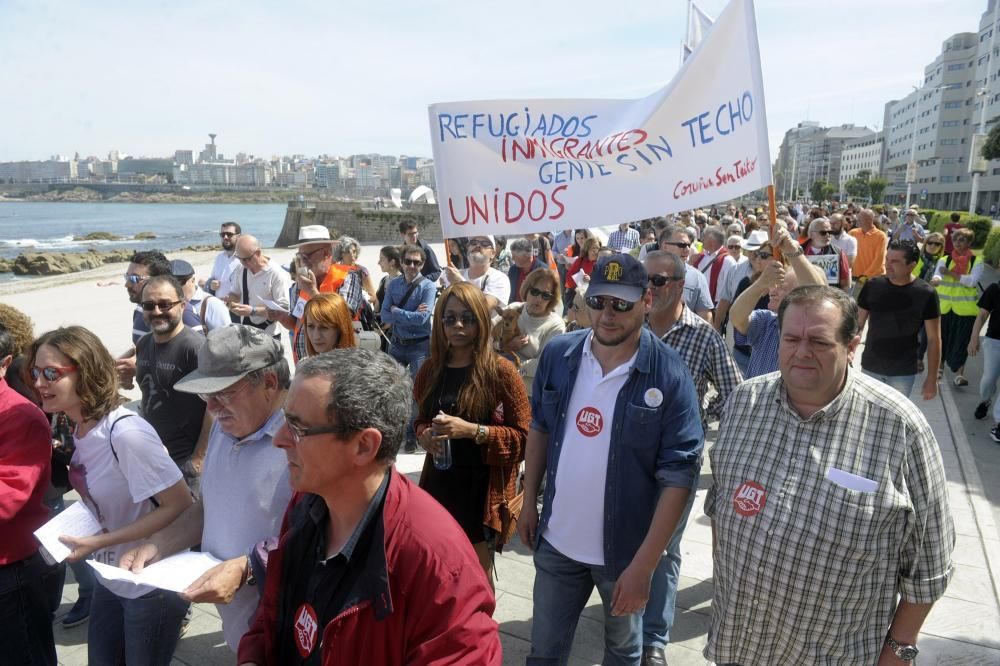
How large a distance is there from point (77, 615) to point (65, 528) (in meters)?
1.66

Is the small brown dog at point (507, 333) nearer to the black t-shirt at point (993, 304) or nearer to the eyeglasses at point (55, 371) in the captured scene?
the eyeglasses at point (55, 371)

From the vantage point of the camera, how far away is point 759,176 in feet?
12.4

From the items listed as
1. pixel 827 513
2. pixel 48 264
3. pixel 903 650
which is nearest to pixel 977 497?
pixel 903 650

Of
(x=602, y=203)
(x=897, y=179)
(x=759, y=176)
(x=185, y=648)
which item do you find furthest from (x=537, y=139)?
(x=897, y=179)

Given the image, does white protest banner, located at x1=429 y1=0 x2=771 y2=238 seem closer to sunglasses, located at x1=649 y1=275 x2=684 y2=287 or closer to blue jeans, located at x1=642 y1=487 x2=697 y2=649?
sunglasses, located at x1=649 y1=275 x2=684 y2=287

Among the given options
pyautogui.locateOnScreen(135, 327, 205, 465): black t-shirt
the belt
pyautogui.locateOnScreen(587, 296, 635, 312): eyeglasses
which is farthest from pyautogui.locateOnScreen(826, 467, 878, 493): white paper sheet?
the belt

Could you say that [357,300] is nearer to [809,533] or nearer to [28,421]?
[28,421]

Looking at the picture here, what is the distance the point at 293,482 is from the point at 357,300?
15.7 feet

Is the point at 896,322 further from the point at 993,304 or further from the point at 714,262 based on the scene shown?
the point at 714,262

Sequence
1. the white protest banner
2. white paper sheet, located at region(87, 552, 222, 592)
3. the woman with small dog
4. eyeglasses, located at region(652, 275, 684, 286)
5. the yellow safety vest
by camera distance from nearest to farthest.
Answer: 1. white paper sheet, located at region(87, 552, 222, 592)
2. the woman with small dog
3. eyeglasses, located at region(652, 275, 684, 286)
4. the white protest banner
5. the yellow safety vest

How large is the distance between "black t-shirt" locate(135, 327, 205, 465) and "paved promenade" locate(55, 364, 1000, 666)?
0.93m

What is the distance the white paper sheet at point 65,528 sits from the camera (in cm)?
231

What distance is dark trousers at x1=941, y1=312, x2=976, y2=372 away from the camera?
25.6ft

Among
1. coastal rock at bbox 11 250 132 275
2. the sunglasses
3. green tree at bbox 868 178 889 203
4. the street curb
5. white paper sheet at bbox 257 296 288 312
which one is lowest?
coastal rock at bbox 11 250 132 275
